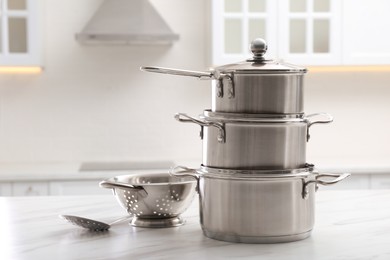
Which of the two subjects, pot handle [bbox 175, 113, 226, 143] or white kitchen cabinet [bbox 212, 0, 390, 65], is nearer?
pot handle [bbox 175, 113, 226, 143]

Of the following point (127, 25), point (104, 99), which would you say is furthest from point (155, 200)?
point (104, 99)

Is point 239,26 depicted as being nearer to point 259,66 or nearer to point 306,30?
point 306,30

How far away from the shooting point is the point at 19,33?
404 centimetres

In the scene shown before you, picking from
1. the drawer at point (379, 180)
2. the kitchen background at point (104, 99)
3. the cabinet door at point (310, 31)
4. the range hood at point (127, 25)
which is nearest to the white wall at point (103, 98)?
the kitchen background at point (104, 99)

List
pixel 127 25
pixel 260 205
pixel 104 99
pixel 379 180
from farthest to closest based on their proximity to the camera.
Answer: pixel 104 99, pixel 127 25, pixel 379 180, pixel 260 205

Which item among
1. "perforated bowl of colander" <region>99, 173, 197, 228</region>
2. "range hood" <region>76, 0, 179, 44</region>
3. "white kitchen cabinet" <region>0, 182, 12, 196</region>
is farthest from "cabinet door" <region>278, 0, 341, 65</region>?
"perforated bowl of colander" <region>99, 173, 197, 228</region>

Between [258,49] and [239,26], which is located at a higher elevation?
[239,26]

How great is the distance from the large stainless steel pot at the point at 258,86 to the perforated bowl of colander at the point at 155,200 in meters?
0.24

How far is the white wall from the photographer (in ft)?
14.3

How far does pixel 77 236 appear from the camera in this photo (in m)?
1.62

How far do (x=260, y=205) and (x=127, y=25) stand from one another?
108 inches

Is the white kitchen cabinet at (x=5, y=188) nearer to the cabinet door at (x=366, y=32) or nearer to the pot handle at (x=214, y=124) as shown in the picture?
the cabinet door at (x=366, y=32)

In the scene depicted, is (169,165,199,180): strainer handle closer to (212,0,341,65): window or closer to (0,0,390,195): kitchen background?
(212,0,341,65): window

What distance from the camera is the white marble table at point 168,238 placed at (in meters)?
1.45
